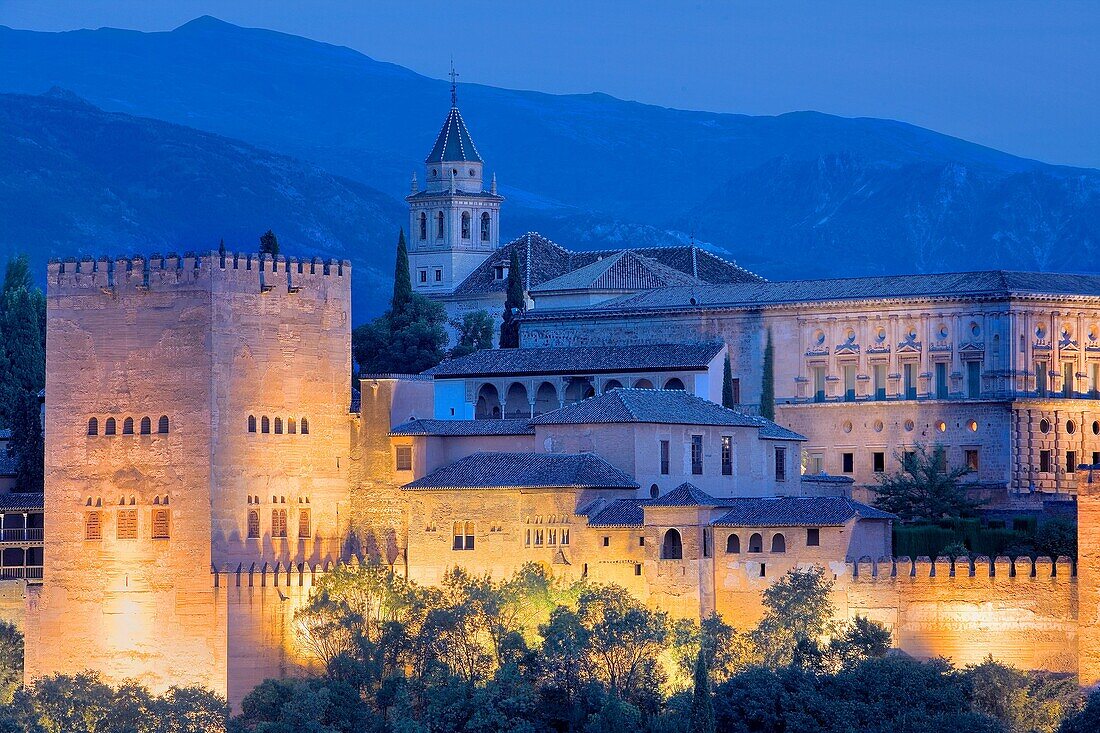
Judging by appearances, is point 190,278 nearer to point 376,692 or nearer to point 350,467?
point 350,467

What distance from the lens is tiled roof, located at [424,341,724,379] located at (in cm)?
7375

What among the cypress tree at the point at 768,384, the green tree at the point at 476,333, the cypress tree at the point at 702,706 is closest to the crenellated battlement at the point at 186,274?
the cypress tree at the point at 702,706

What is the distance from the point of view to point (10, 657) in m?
62.5

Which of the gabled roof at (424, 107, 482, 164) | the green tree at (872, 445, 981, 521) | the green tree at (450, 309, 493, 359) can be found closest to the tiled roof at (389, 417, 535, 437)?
the green tree at (872, 445, 981, 521)

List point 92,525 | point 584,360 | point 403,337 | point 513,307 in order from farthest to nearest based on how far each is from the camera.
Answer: point 513,307
point 403,337
point 584,360
point 92,525

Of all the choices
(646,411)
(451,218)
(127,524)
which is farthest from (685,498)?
(451,218)

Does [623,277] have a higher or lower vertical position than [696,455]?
higher

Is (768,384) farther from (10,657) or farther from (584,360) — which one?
(10,657)

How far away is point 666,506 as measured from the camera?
5741 cm

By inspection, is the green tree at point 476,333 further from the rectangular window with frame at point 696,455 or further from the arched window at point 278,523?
the arched window at point 278,523

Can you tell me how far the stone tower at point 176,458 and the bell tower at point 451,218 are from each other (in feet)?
133

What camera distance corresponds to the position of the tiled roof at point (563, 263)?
88.8 metres

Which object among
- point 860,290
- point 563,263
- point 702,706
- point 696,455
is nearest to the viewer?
point 702,706

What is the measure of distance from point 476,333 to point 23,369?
15184 millimetres
